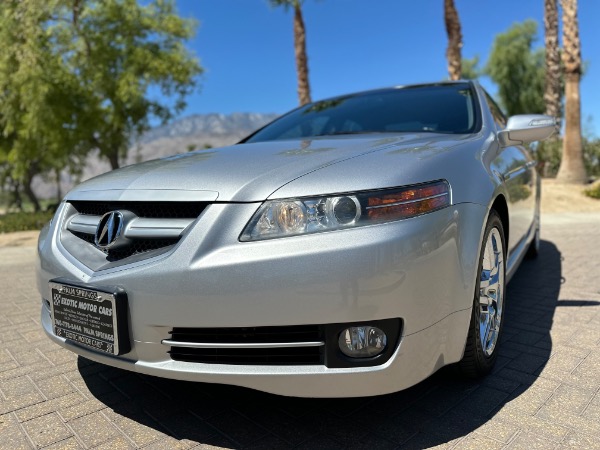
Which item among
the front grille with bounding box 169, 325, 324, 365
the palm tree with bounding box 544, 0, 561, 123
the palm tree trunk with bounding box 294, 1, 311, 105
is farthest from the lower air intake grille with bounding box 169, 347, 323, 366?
the palm tree with bounding box 544, 0, 561, 123

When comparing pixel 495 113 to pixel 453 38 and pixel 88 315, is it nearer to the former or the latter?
pixel 88 315

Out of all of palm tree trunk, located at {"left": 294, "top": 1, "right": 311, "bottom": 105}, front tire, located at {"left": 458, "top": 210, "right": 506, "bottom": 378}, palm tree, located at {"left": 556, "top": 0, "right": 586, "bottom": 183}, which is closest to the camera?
front tire, located at {"left": 458, "top": 210, "right": 506, "bottom": 378}

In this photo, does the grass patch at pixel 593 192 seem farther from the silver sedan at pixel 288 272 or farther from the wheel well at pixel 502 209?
the silver sedan at pixel 288 272

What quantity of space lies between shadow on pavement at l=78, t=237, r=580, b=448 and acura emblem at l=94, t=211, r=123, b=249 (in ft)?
2.56

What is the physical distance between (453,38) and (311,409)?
43.0 ft

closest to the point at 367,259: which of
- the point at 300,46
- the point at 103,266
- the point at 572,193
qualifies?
the point at 103,266

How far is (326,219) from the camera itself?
5.74ft

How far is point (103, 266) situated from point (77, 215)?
0.53 m

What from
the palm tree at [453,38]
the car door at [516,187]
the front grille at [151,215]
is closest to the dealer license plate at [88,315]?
the front grille at [151,215]

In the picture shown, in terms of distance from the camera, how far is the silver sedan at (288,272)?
5.49 ft

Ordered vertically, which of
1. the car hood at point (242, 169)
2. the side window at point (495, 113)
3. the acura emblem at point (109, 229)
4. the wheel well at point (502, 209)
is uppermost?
the side window at point (495, 113)

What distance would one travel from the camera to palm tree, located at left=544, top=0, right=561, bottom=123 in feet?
45.1

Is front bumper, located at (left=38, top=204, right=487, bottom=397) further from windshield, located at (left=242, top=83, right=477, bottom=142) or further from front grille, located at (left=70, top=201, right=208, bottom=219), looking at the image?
windshield, located at (left=242, top=83, right=477, bottom=142)

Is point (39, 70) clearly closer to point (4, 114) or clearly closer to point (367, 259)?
point (4, 114)
